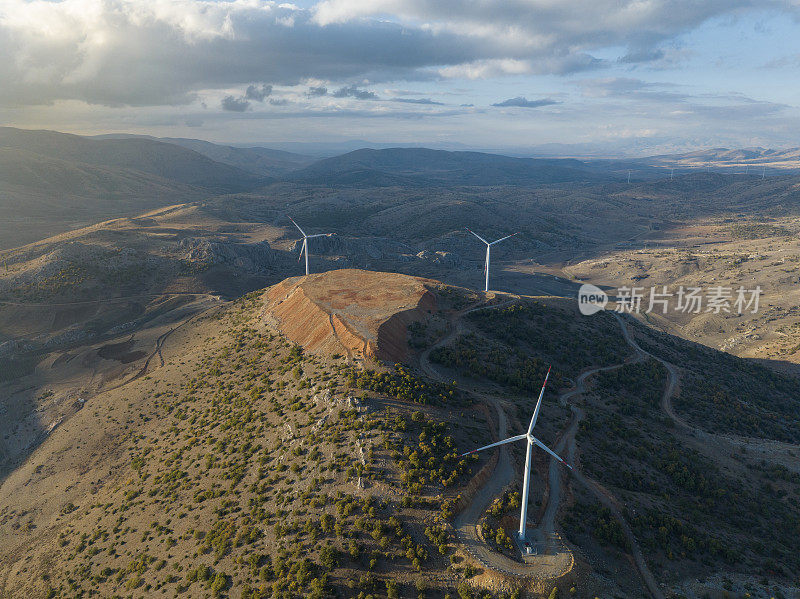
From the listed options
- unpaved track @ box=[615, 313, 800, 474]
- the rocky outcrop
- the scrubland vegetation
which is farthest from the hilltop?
the rocky outcrop

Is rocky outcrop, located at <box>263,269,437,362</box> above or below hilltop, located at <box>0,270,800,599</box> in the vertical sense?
above

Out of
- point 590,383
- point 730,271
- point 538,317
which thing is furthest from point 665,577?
point 730,271

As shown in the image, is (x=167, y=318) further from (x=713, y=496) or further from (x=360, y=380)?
(x=713, y=496)

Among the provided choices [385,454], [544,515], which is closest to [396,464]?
[385,454]

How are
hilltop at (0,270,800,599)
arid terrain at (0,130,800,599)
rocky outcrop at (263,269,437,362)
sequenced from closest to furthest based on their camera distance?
hilltop at (0,270,800,599) < arid terrain at (0,130,800,599) < rocky outcrop at (263,269,437,362)

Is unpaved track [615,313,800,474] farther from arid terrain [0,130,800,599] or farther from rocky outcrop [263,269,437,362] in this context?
rocky outcrop [263,269,437,362]

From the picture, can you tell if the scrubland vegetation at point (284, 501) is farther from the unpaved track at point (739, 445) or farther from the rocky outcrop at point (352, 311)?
the unpaved track at point (739, 445)

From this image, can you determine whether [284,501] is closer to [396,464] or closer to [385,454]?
[385,454]

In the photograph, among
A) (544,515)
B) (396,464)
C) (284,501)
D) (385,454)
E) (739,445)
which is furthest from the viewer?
(739,445)
